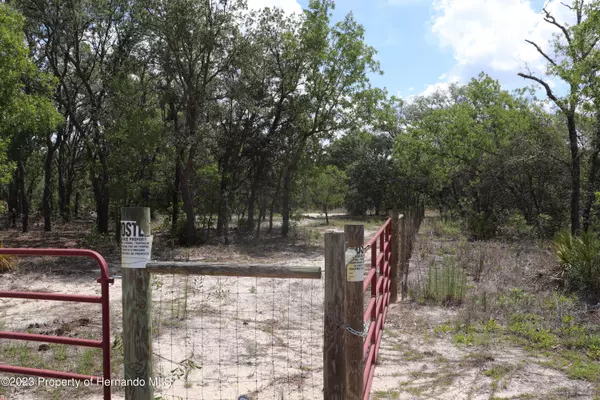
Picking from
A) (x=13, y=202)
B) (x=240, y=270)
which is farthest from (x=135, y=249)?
(x=13, y=202)

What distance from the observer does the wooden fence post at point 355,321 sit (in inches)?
135

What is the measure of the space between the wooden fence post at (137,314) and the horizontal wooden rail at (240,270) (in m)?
0.11

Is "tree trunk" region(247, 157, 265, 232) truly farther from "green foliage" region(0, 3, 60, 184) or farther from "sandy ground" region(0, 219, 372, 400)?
"sandy ground" region(0, 219, 372, 400)

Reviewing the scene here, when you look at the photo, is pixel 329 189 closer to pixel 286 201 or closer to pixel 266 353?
pixel 286 201

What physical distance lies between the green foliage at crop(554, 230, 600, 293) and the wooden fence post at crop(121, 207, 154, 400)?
25.8 feet

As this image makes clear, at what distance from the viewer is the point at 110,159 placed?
17984mm

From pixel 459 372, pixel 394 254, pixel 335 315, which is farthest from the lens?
pixel 394 254

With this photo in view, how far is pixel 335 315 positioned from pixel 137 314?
1398mm

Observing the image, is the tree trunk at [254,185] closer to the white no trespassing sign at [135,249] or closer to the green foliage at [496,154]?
the green foliage at [496,154]

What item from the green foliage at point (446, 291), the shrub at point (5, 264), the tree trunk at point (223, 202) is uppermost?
the tree trunk at point (223, 202)

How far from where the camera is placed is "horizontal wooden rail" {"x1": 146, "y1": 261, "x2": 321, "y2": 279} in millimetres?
3121

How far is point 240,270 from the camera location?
3271 mm

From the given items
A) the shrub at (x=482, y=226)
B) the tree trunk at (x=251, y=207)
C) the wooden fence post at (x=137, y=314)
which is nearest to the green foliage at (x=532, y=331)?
the wooden fence post at (x=137, y=314)

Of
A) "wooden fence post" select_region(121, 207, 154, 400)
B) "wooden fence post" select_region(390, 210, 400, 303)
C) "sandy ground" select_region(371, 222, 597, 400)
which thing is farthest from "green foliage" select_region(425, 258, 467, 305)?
"wooden fence post" select_region(121, 207, 154, 400)
